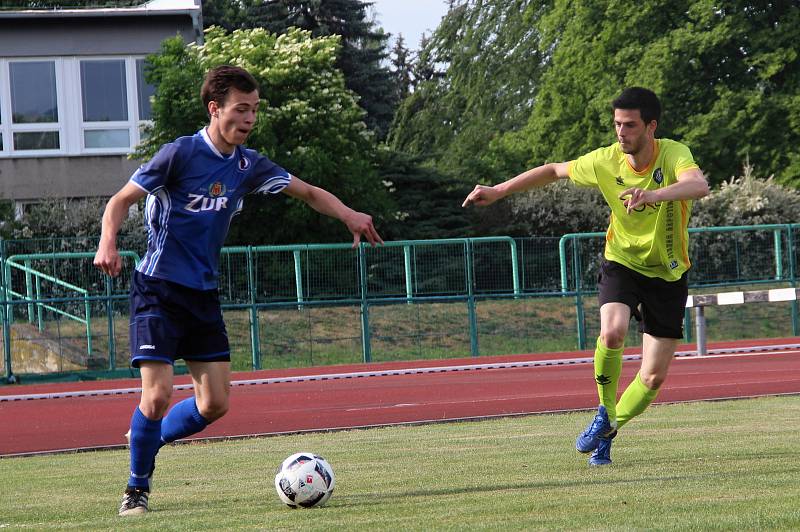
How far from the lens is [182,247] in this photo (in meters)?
6.68

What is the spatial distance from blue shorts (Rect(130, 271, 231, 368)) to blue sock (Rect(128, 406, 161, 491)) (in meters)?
0.31

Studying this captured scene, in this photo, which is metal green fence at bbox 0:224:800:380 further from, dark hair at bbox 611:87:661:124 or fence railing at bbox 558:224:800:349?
dark hair at bbox 611:87:661:124

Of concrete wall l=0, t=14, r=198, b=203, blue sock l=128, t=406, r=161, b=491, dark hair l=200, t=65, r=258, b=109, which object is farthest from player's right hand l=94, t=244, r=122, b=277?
concrete wall l=0, t=14, r=198, b=203

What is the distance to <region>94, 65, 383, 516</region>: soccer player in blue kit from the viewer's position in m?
6.62

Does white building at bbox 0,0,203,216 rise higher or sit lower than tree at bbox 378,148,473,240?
higher

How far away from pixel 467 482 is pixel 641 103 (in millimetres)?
2429

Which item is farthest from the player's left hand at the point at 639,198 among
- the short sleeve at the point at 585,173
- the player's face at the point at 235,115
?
the player's face at the point at 235,115

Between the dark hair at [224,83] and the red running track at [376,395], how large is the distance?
5.77 metres

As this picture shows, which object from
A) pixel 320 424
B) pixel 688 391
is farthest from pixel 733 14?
pixel 320 424

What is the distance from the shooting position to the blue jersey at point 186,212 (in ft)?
21.8

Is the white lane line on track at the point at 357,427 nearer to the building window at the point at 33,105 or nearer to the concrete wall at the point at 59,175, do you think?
the concrete wall at the point at 59,175

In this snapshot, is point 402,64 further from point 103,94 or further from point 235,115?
point 235,115

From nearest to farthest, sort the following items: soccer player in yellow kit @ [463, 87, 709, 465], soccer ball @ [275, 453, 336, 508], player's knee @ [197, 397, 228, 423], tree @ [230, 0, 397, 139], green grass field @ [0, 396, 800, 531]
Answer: green grass field @ [0, 396, 800, 531]
soccer ball @ [275, 453, 336, 508]
player's knee @ [197, 397, 228, 423]
soccer player in yellow kit @ [463, 87, 709, 465]
tree @ [230, 0, 397, 139]

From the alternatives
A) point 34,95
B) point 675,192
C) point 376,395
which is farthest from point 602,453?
point 34,95
